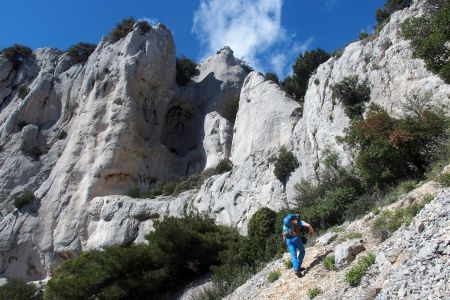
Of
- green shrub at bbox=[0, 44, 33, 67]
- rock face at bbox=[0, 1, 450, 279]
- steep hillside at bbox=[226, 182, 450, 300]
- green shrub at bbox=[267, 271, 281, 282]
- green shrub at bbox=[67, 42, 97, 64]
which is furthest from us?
green shrub at bbox=[0, 44, 33, 67]

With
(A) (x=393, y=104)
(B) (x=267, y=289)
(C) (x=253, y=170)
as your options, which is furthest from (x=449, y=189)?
(C) (x=253, y=170)

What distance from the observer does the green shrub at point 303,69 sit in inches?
1419

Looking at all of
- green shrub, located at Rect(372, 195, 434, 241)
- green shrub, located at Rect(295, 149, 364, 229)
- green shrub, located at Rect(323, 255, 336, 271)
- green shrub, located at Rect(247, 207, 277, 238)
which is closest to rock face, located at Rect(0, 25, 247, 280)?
green shrub, located at Rect(247, 207, 277, 238)

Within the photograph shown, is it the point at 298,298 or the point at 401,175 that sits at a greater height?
the point at 401,175

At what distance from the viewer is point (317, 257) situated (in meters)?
11.6

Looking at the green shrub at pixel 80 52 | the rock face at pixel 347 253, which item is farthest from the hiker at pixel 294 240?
the green shrub at pixel 80 52

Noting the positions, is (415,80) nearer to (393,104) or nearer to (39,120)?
(393,104)

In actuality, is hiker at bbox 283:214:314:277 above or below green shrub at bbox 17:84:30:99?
below

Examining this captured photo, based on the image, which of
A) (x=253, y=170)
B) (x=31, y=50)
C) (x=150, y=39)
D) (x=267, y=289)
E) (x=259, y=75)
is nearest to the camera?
(x=267, y=289)

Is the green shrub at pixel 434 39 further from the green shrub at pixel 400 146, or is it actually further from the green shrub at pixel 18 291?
the green shrub at pixel 18 291

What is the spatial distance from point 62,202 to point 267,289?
24.1 meters

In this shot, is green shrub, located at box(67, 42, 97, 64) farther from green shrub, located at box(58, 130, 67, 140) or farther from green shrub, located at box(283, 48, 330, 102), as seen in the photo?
green shrub, located at box(283, 48, 330, 102)

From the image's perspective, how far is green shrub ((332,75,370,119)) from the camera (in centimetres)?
2102

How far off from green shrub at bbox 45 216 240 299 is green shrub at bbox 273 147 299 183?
4.13m
